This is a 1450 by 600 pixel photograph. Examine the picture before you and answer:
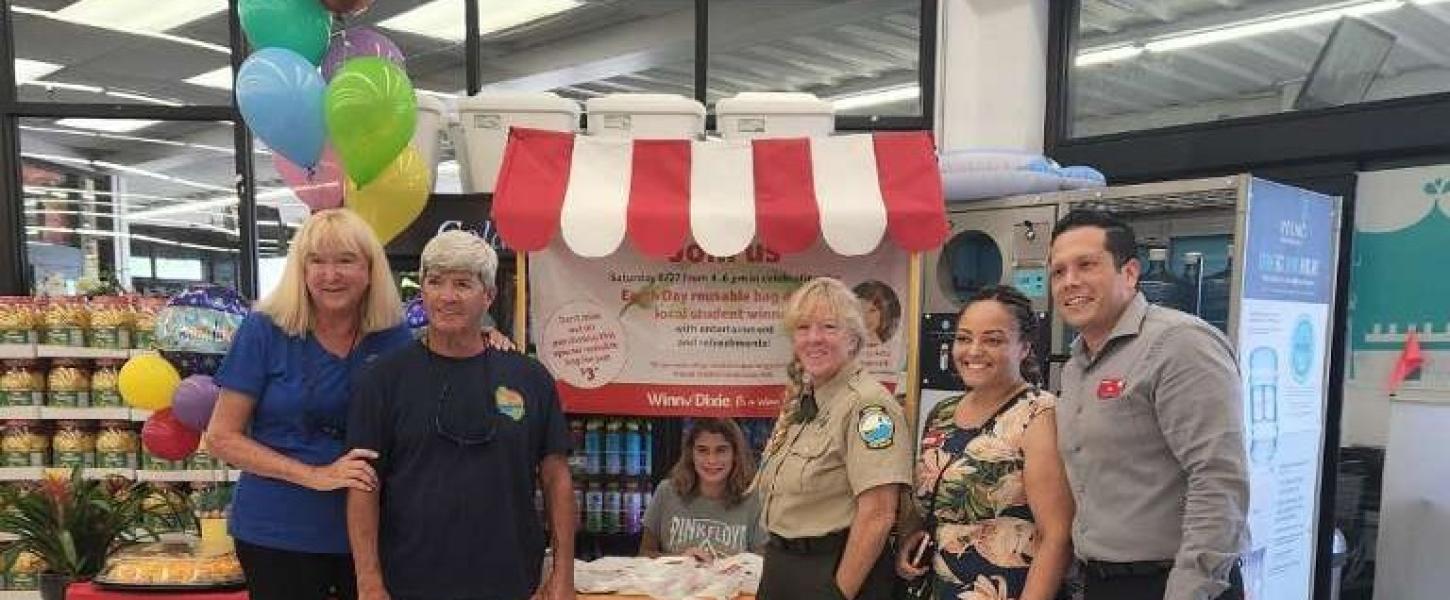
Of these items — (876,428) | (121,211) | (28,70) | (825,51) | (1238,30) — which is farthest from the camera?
(825,51)

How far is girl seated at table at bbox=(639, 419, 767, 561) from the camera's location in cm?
284

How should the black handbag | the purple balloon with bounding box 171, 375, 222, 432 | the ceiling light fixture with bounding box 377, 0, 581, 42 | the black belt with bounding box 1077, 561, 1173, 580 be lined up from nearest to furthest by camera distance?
the black belt with bounding box 1077, 561, 1173, 580, the black handbag, the purple balloon with bounding box 171, 375, 222, 432, the ceiling light fixture with bounding box 377, 0, 581, 42

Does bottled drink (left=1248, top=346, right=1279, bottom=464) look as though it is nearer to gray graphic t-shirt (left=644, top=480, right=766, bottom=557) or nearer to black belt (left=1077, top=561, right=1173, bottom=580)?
black belt (left=1077, top=561, right=1173, bottom=580)

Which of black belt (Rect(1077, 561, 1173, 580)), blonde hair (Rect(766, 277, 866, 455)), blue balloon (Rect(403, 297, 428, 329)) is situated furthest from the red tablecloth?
black belt (Rect(1077, 561, 1173, 580))

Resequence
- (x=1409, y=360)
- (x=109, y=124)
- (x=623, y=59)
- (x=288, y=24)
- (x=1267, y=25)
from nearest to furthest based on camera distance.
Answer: (x=288, y=24)
(x=1409, y=360)
(x=1267, y=25)
(x=109, y=124)
(x=623, y=59)

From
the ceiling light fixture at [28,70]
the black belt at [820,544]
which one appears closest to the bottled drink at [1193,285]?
the black belt at [820,544]

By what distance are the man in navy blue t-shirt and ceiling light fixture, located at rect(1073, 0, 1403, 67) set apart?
11.4 feet

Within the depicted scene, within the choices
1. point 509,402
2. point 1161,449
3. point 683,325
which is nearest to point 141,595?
point 509,402

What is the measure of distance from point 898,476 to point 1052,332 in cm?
129

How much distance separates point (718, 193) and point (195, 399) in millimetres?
1625

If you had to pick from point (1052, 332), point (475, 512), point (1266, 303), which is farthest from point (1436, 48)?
point (475, 512)

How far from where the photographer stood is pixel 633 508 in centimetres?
323

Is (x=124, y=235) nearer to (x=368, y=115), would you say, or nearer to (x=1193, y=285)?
(x=368, y=115)

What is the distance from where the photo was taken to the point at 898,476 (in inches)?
77.7
